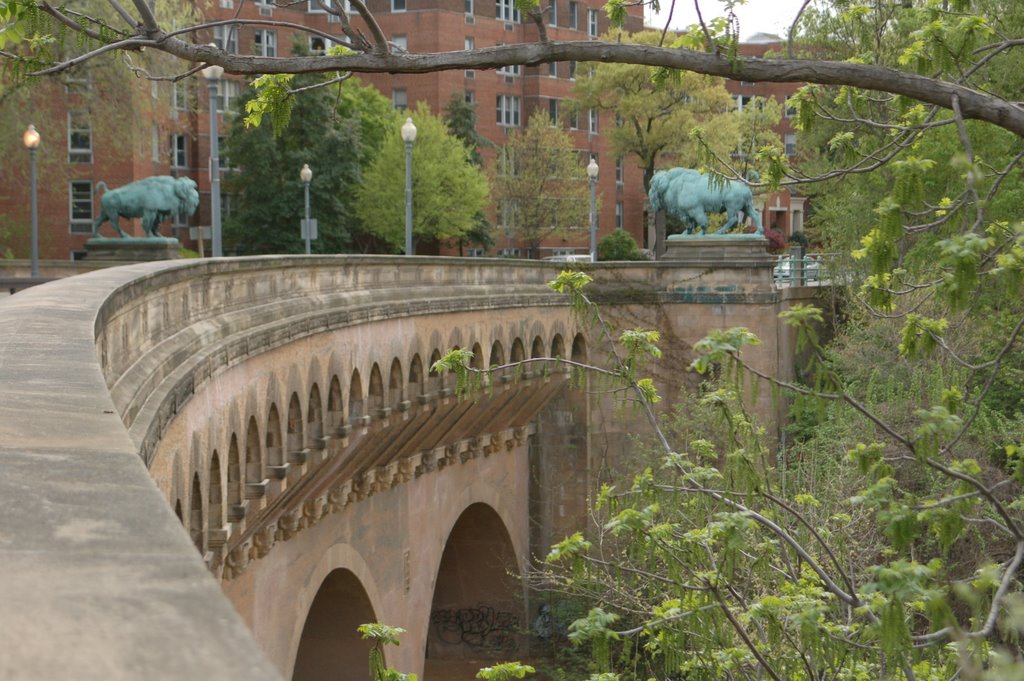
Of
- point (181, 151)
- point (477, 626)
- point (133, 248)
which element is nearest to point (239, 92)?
point (181, 151)

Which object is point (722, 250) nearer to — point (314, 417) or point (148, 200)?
point (148, 200)

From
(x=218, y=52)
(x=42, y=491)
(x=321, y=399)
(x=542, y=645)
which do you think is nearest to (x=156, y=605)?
(x=42, y=491)

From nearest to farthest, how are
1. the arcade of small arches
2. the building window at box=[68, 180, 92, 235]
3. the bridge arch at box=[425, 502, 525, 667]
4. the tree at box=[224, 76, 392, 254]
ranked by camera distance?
the arcade of small arches
the bridge arch at box=[425, 502, 525, 667]
the building window at box=[68, 180, 92, 235]
the tree at box=[224, 76, 392, 254]

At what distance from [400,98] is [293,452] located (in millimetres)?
53807

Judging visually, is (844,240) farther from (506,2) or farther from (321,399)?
(506,2)

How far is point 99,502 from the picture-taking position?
133 inches

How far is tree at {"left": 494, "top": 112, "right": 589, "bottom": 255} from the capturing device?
67.9 m

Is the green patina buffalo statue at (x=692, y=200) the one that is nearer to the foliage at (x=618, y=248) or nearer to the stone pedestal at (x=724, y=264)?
the stone pedestal at (x=724, y=264)

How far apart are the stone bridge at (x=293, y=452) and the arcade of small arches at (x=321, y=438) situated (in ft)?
0.16

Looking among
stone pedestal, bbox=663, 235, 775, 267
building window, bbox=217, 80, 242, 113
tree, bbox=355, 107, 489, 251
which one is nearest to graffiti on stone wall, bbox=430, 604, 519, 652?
stone pedestal, bbox=663, 235, 775, 267

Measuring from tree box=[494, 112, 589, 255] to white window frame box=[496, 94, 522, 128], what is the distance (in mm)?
3962

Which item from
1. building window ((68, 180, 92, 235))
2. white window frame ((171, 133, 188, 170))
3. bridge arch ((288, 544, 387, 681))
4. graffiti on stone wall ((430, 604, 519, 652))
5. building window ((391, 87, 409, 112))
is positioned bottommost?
graffiti on stone wall ((430, 604, 519, 652))

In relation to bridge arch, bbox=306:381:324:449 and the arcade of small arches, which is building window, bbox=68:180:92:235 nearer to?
the arcade of small arches

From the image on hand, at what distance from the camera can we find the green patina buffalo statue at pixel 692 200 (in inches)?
1399
